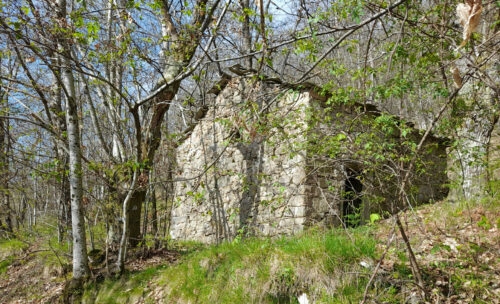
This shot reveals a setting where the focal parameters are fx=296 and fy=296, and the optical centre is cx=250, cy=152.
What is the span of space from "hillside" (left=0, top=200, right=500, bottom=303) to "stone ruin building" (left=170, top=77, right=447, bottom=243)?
46 centimetres

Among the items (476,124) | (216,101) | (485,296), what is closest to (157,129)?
(216,101)

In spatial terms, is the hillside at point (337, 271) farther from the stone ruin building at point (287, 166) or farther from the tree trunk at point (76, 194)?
the stone ruin building at point (287, 166)

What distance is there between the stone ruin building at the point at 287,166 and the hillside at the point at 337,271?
463mm

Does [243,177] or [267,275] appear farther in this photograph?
[243,177]

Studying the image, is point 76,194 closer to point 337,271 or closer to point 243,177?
point 243,177

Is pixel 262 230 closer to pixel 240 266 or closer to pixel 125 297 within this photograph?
pixel 240 266

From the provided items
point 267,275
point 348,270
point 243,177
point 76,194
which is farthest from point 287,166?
point 76,194

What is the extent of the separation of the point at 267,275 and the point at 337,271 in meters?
0.76

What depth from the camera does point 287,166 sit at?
5340 mm

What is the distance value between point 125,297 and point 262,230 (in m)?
2.47

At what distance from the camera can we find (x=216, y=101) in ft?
25.1

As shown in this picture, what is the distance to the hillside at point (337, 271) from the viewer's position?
269 centimetres

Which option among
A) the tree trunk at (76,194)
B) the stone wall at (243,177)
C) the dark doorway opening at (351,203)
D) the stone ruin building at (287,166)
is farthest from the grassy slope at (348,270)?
the stone wall at (243,177)

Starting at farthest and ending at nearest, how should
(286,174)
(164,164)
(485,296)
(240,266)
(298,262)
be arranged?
1. (164,164)
2. (286,174)
3. (240,266)
4. (298,262)
5. (485,296)
